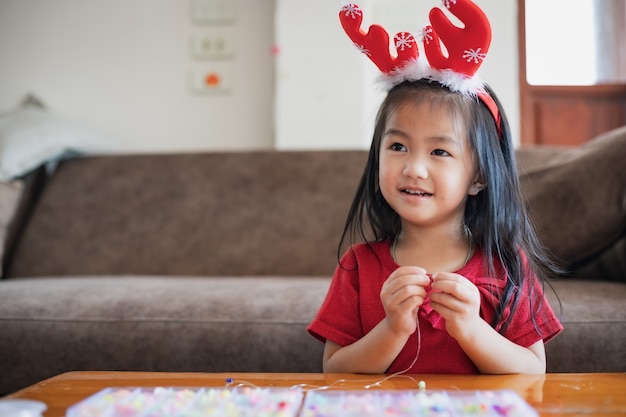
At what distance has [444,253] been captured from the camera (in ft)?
3.12

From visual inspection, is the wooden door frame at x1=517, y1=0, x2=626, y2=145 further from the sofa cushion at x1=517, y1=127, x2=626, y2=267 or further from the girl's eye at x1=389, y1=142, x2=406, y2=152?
the girl's eye at x1=389, y1=142, x2=406, y2=152

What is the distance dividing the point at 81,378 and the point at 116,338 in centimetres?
45

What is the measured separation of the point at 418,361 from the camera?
0.89 meters

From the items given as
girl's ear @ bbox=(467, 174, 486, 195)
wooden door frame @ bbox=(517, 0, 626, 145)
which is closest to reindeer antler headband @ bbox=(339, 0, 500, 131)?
girl's ear @ bbox=(467, 174, 486, 195)

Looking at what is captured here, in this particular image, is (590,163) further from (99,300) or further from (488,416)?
(99,300)

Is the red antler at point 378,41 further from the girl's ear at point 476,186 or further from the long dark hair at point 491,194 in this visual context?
the girl's ear at point 476,186

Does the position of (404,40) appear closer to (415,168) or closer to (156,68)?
(415,168)

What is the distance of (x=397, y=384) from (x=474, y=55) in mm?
485

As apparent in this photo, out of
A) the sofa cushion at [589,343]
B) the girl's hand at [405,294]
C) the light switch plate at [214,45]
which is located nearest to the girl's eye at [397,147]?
the girl's hand at [405,294]

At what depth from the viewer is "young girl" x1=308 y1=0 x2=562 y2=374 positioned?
32.8 inches

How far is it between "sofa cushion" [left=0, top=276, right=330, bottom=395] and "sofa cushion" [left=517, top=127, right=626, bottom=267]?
0.60 metres

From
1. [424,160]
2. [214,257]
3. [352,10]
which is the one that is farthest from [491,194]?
[214,257]

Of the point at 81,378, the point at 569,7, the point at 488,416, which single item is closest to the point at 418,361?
the point at 488,416

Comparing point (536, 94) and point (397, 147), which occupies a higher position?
point (536, 94)
